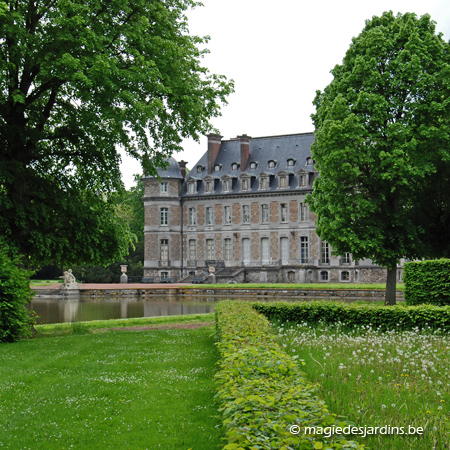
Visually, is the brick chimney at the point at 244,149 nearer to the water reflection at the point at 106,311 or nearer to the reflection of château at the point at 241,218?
the reflection of château at the point at 241,218

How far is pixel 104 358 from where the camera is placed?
8.58 m

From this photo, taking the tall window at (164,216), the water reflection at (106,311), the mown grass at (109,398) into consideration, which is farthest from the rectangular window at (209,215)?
the mown grass at (109,398)

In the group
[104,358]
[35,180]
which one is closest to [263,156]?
[35,180]

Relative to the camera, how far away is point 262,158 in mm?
44625

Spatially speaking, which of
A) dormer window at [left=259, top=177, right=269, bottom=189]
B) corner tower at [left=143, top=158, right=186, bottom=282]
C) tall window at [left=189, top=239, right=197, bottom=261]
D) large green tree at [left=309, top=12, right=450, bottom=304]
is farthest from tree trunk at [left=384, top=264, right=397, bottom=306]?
tall window at [left=189, top=239, right=197, bottom=261]

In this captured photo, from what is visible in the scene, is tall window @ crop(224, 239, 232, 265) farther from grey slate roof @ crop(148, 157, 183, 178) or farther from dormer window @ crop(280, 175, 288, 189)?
grey slate roof @ crop(148, 157, 183, 178)

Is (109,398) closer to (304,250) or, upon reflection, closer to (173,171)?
(304,250)

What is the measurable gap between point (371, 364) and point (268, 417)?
11.1ft

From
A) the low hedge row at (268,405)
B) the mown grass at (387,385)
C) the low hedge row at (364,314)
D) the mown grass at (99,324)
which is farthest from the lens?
the mown grass at (99,324)

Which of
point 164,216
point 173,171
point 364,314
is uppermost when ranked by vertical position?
point 173,171

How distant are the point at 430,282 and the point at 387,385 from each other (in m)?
8.43

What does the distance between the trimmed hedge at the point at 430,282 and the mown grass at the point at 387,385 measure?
476 centimetres

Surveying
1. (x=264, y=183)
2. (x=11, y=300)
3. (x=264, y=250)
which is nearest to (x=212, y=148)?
(x=264, y=183)

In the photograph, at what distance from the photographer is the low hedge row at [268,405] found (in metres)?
Answer: 2.96
